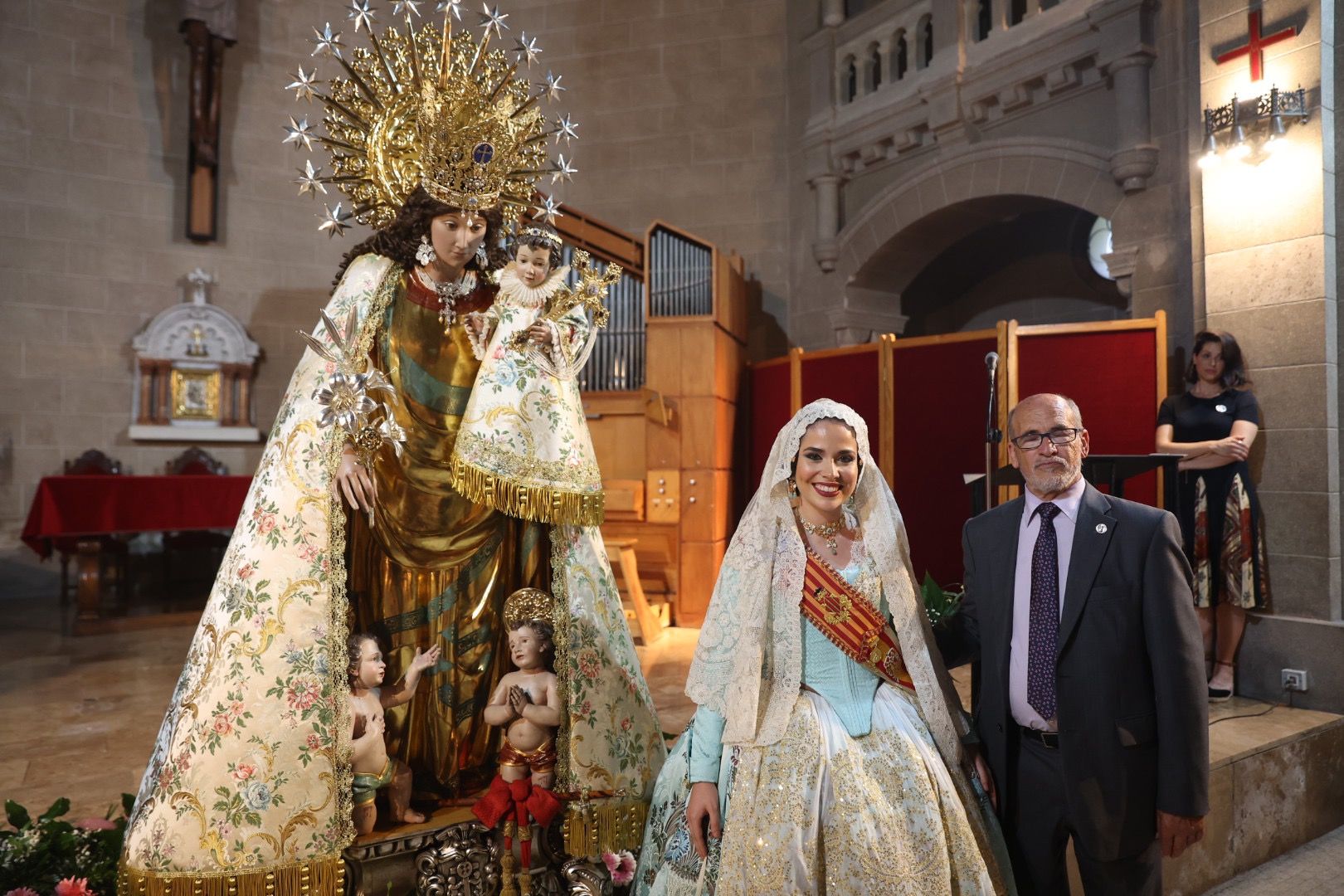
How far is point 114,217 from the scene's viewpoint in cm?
789

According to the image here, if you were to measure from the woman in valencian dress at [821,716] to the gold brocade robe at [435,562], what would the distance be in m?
0.80

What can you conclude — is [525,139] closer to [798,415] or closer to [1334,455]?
[798,415]

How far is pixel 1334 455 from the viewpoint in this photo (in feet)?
12.9

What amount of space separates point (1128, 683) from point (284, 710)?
6.43ft

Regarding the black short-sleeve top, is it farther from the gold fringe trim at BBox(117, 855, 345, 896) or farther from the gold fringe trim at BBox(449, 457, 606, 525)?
the gold fringe trim at BBox(117, 855, 345, 896)

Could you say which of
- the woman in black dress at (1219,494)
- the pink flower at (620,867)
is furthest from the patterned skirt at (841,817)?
the woman in black dress at (1219,494)

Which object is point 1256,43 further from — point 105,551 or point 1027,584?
point 105,551

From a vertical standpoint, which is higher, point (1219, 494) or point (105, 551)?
point (1219, 494)

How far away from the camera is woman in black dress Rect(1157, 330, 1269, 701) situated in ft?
13.3

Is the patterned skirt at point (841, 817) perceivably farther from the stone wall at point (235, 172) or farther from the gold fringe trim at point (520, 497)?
the stone wall at point (235, 172)

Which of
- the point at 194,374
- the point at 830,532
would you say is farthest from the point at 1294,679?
the point at 194,374

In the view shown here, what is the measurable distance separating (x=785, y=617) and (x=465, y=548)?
106 cm

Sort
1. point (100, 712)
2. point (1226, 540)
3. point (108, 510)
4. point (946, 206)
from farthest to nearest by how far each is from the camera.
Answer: point (946, 206) → point (108, 510) → point (100, 712) → point (1226, 540)

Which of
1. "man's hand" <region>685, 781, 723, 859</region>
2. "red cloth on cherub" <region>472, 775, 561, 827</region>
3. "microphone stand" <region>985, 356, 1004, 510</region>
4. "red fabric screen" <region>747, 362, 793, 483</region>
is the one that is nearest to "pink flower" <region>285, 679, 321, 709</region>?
"red cloth on cherub" <region>472, 775, 561, 827</region>
